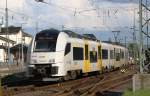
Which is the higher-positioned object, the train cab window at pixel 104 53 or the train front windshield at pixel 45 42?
the train front windshield at pixel 45 42

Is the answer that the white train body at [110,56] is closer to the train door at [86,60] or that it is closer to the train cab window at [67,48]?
the train door at [86,60]

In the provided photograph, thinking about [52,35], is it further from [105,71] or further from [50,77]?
[105,71]

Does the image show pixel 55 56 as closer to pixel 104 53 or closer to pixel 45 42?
pixel 45 42

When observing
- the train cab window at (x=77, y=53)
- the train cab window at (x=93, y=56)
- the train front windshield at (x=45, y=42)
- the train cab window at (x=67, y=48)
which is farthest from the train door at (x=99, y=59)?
the train front windshield at (x=45, y=42)

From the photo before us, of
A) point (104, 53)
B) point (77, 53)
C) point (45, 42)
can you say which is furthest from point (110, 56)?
point (45, 42)

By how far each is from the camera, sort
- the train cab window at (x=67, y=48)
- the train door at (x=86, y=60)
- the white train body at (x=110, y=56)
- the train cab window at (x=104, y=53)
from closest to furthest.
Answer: the train cab window at (x=67, y=48) < the train door at (x=86, y=60) < the train cab window at (x=104, y=53) < the white train body at (x=110, y=56)

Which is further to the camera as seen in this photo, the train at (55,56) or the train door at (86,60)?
the train door at (86,60)

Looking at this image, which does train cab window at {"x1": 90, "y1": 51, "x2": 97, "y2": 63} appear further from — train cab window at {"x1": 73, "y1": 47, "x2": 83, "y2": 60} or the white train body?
the white train body

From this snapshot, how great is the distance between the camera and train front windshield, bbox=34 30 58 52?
28.6 metres

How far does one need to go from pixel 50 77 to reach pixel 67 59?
1798 millimetres

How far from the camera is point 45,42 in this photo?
2877cm

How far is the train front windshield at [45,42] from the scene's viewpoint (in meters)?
28.6

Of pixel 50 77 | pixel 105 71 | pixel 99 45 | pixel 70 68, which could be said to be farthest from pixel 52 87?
pixel 105 71

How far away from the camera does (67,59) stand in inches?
1151
